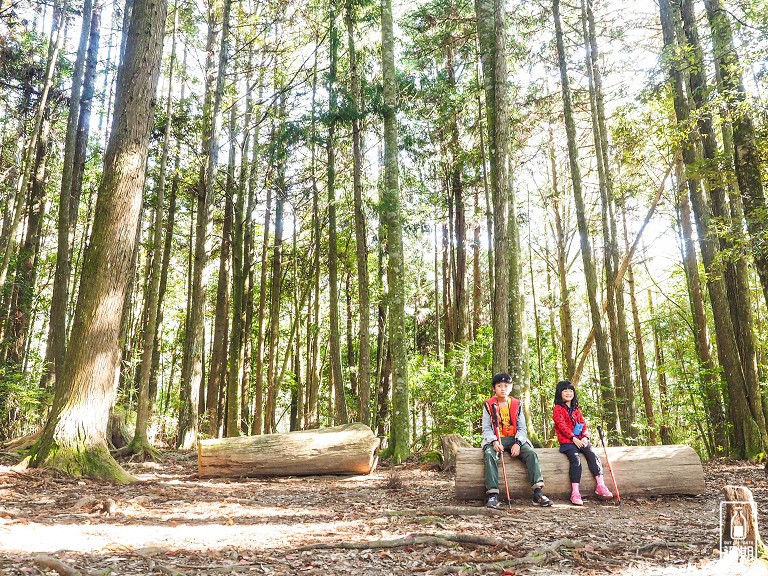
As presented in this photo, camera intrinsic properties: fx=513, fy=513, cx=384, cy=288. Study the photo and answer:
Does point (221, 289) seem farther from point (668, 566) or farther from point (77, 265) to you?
point (668, 566)

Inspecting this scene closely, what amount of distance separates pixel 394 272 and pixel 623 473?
19.9ft

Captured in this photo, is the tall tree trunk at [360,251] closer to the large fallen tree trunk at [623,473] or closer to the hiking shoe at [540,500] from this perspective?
the large fallen tree trunk at [623,473]

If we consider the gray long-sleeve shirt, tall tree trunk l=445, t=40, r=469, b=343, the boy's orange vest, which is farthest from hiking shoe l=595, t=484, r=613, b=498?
tall tree trunk l=445, t=40, r=469, b=343

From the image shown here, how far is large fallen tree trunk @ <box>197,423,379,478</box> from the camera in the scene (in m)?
8.85

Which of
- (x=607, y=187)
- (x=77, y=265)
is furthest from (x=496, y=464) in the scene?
(x=77, y=265)

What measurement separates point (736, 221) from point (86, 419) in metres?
9.61

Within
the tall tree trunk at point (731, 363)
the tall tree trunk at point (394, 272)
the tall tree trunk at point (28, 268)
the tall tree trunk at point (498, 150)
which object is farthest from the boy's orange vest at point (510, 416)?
the tall tree trunk at point (28, 268)

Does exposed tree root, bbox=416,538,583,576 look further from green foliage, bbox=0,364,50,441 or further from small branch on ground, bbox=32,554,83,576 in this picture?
green foliage, bbox=0,364,50,441

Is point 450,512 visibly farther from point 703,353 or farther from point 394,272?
point 703,353

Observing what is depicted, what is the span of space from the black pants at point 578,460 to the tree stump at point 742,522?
329cm

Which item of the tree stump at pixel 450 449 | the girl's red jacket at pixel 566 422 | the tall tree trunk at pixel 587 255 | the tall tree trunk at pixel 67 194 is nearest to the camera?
the girl's red jacket at pixel 566 422

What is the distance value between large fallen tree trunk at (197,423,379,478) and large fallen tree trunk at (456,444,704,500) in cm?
311

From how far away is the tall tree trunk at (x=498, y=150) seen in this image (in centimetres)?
860

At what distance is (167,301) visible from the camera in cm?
2658
